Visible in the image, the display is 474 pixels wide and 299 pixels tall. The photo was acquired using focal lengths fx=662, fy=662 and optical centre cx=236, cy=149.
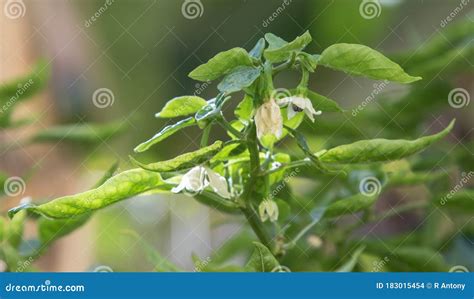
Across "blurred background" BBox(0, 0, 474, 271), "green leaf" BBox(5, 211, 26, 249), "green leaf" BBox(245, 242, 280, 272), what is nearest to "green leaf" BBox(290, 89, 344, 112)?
"green leaf" BBox(245, 242, 280, 272)

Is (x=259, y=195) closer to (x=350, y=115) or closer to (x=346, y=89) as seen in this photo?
(x=350, y=115)

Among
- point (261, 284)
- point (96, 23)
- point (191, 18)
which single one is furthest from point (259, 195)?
point (96, 23)

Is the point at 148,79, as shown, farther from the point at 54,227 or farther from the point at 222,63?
the point at 222,63

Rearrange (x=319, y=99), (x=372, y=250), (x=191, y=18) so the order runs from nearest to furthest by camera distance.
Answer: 1. (x=319, y=99)
2. (x=372, y=250)
3. (x=191, y=18)

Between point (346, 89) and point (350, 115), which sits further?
point (346, 89)

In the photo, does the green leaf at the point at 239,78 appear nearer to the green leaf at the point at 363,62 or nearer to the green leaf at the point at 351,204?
the green leaf at the point at 363,62

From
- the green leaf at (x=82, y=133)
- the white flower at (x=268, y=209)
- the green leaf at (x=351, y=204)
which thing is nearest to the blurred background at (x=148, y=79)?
the green leaf at (x=82, y=133)

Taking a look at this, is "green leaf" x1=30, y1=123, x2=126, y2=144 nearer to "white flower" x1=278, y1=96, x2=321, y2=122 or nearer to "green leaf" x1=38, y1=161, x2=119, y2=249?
"green leaf" x1=38, y1=161, x2=119, y2=249
